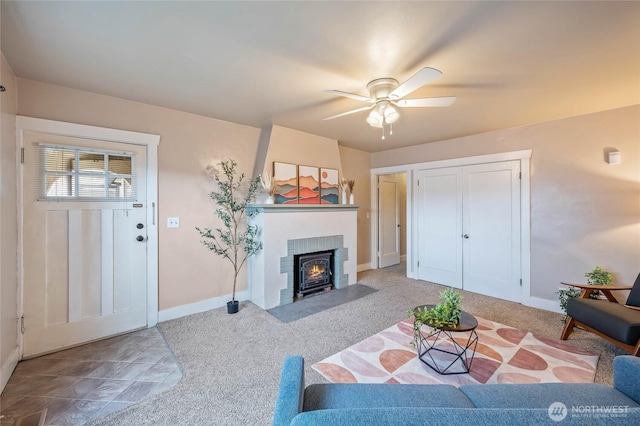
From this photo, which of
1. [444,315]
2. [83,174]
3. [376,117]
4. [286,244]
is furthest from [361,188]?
[83,174]

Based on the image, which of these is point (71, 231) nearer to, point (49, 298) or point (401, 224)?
point (49, 298)

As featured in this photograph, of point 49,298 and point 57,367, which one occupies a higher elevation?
point 49,298

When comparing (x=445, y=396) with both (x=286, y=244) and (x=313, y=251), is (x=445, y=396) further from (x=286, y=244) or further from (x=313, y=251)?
(x=313, y=251)

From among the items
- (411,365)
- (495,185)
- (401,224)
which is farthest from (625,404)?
(401,224)

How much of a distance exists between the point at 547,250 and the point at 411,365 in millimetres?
2721

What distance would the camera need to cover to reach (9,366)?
2.05 m

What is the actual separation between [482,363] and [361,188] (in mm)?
3675

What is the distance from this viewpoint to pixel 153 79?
233 cm

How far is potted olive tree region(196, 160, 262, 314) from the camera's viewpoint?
340 cm

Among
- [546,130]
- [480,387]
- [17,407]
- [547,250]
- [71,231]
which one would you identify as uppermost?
[546,130]

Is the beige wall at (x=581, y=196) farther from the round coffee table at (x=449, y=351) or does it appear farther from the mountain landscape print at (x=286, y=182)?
the mountain landscape print at (x=286, y=182)

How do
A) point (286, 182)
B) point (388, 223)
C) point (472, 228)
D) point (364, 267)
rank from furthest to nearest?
1. point (388, 223)
2. point (364, 267)
3. point (472, 228)
4. point (286, 182)

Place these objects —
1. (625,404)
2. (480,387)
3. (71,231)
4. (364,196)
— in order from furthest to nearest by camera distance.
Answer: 1. (364,196)
2. (71,231)
3. (480,387)
4. (625,404)

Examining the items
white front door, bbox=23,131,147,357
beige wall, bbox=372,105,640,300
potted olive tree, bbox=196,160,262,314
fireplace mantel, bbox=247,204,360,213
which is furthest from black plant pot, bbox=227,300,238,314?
beige wall, bbox=372,105,640,300
